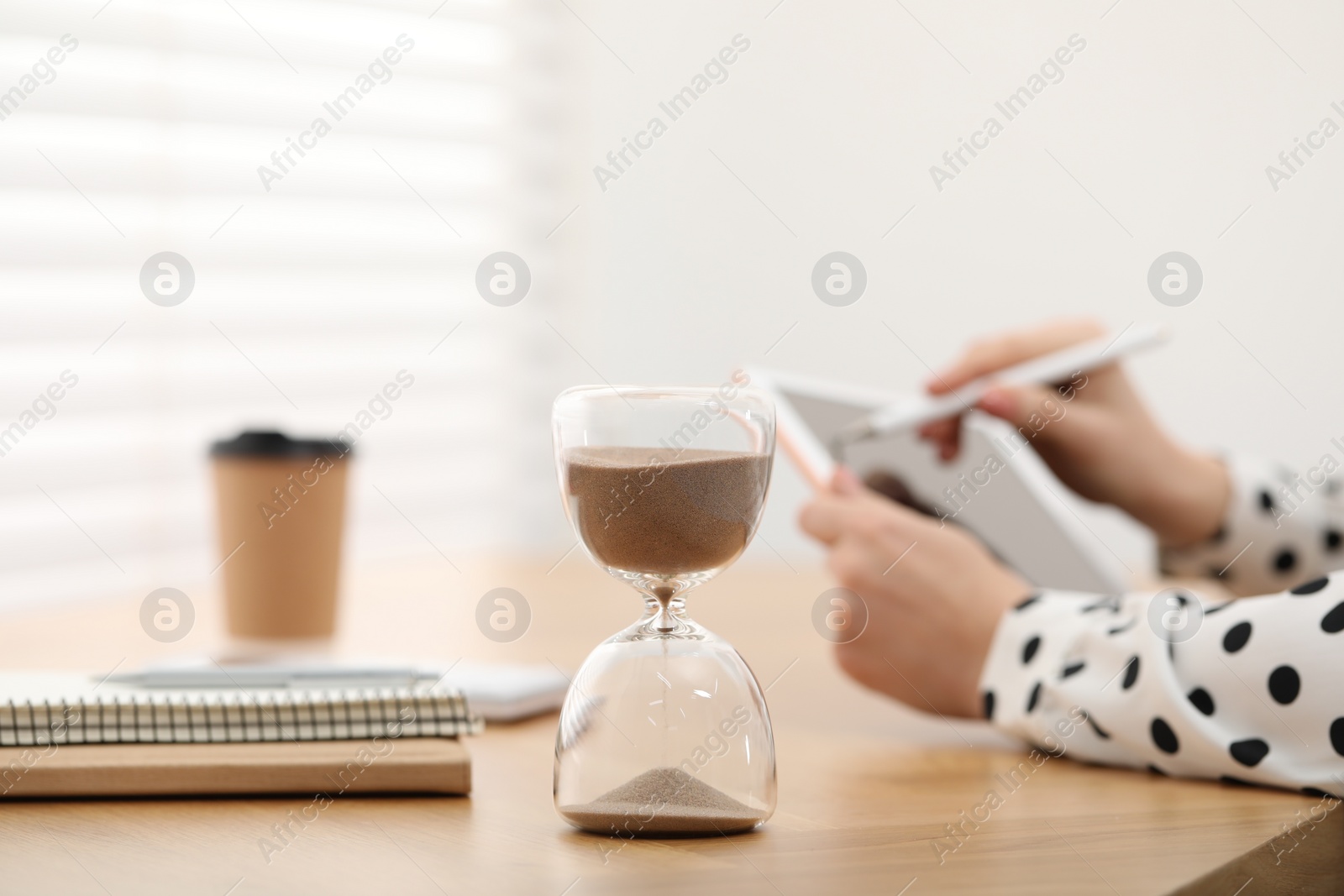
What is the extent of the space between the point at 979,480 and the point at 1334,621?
22.6 inches

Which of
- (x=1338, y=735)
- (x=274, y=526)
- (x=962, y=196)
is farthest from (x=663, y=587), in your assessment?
(x=962, y=196)

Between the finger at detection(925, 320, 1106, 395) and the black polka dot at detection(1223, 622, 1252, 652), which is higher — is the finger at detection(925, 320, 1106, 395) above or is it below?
above

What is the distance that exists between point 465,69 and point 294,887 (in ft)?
7.75

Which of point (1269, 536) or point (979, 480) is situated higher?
point (979, 480)

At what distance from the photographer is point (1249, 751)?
25.8 inches

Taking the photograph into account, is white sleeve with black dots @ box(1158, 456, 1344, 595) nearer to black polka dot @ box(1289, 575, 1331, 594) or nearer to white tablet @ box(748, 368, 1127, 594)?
white tablet @ box(748, 368, 1127, 594)

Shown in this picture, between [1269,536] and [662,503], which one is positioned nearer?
[662,503]

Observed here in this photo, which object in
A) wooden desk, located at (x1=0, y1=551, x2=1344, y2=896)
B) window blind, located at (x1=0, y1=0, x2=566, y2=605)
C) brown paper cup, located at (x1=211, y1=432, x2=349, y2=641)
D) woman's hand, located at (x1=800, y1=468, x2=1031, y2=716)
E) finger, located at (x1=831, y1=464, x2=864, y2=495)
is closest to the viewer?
wooden desk, located at (x1=0, y1=551, x2=1344, y2=896)

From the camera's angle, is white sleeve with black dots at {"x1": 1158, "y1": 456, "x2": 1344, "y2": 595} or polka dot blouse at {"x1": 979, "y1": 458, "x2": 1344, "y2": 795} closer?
polka dot blouse at {"x1": 979, "y1": 458, "x2": 1344, "y2": 795}

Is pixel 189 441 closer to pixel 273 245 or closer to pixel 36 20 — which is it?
pixel 273 245

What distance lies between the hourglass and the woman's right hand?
0.67 meters

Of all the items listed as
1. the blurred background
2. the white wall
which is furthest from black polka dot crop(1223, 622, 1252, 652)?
the white wall

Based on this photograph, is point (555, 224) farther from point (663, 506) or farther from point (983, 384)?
point (663, 506)

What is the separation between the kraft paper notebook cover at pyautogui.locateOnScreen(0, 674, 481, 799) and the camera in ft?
2.01
